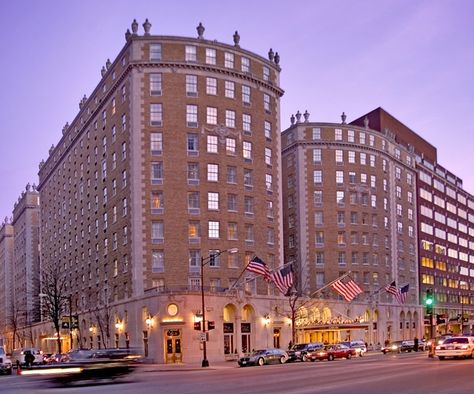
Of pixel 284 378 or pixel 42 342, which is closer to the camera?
pixel 284 378

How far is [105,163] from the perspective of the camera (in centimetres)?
8956

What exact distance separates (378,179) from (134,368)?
84443mm

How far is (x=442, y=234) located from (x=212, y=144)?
3109 inches

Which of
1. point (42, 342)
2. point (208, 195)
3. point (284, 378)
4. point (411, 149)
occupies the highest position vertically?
point (411, 149)

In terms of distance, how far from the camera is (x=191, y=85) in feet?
262

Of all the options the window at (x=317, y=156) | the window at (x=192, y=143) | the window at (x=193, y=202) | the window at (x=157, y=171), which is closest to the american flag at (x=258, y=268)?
the window at (x=193, y=202)

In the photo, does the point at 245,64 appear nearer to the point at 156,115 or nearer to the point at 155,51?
the point at 155,51

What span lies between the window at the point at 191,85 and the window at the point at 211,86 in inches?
62.3

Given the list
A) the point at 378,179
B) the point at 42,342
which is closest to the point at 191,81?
the point at 378,179

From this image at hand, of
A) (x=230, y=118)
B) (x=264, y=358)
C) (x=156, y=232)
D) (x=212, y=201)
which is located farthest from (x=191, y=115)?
(x=264, y=358)

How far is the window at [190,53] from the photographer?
263 feet

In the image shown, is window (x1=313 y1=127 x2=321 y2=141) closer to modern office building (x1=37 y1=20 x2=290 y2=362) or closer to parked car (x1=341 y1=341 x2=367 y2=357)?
modern office building (x1=37 y1=20 x2=290 y2=362)

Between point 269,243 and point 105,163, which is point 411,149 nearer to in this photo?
point 269,243

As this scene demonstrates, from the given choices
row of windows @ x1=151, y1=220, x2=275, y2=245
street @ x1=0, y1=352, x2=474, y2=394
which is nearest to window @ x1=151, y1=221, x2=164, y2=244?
row of windows @ x1=151, y1=220, x2=275, y2=245
